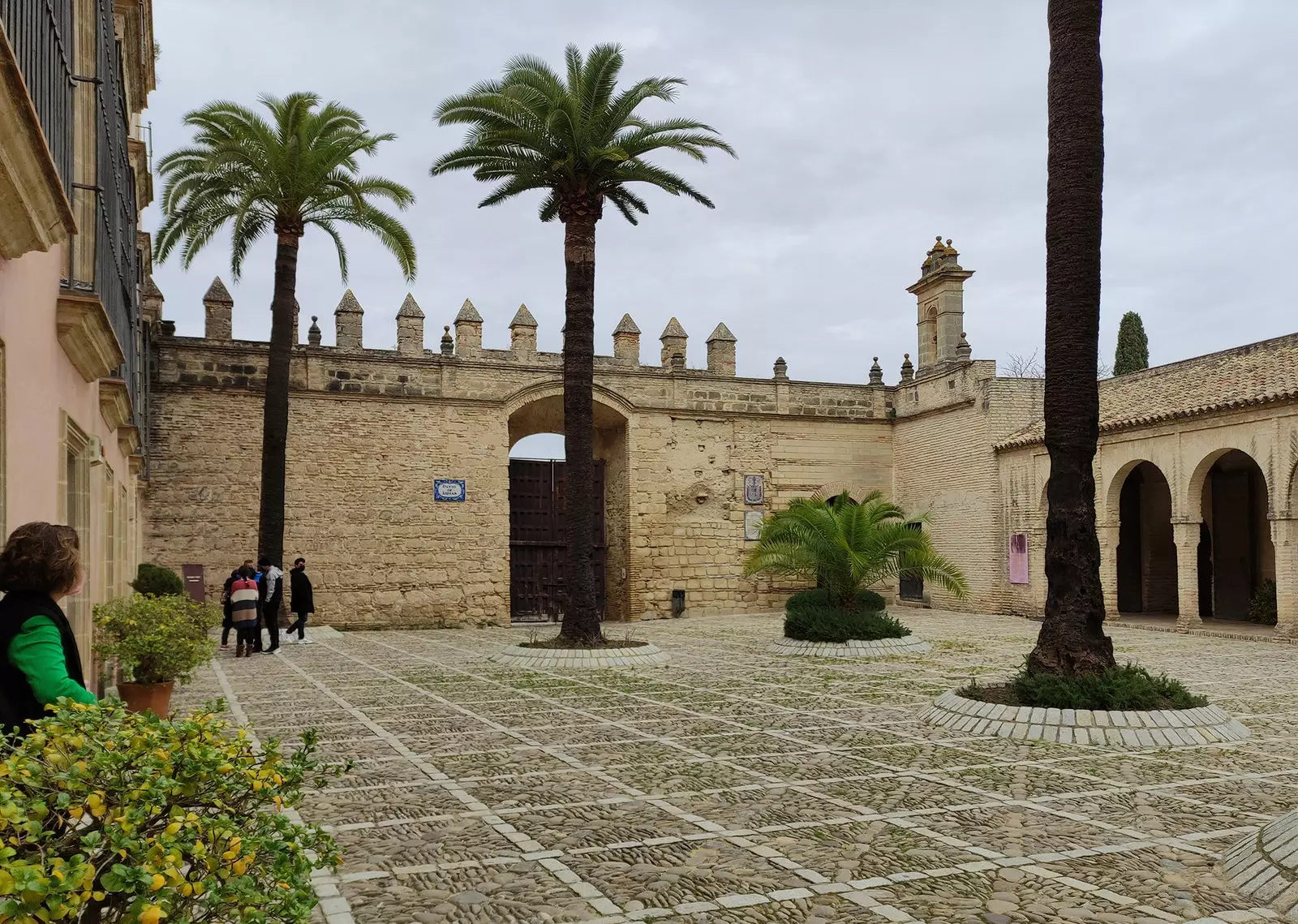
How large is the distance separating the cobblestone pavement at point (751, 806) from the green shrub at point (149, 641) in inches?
33.4

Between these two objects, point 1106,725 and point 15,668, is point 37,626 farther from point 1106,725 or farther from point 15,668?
point 1106,725

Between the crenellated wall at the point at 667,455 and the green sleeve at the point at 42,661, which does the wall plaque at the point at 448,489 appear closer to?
the crenellated wall at the point at 667,455

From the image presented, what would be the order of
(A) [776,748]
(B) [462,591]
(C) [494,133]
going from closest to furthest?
(A) [776,748] < (C) [494,133] < (B) [462,591]

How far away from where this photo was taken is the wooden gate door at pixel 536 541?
23.7 meters

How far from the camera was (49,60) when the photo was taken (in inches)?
209

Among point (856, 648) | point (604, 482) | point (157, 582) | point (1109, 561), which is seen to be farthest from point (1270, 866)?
point (604, 482)

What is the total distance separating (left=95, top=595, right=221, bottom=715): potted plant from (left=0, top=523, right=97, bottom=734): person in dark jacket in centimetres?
593

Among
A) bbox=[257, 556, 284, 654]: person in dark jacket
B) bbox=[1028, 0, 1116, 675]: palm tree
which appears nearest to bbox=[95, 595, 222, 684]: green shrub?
bbox=[257, 556, 284, 654]: person in dark jacket

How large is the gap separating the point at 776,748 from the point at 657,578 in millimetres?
15979

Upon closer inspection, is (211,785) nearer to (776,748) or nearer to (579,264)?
(776,748)

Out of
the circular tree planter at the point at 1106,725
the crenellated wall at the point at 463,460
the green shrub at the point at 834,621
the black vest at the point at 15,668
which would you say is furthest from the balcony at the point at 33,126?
the crenellated wall at the point at 463,460

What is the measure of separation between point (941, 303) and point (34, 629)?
23060 millimetres

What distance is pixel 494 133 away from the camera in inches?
→ 583

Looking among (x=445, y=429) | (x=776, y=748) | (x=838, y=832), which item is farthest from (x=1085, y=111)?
(x=445, y=429)
